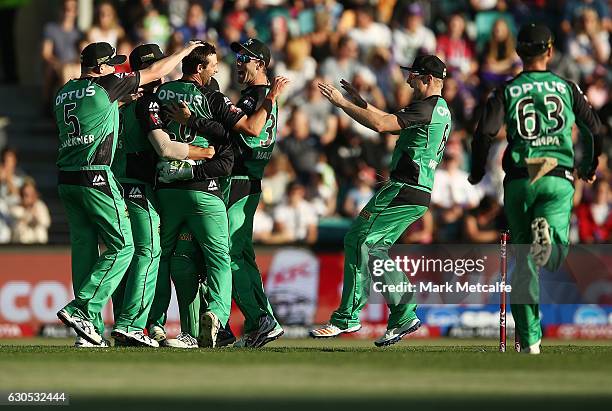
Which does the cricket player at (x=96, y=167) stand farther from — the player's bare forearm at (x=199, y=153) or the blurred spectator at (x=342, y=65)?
the blurred spectator at (x=342, y=65)

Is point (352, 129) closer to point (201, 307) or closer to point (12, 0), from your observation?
point (12, 0)

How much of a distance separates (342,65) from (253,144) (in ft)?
27.6

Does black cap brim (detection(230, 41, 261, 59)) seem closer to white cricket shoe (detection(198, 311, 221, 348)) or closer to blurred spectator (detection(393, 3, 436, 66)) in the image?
white cricket shoe (detection(198, 311, 221, 348))

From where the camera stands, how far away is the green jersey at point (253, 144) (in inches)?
515

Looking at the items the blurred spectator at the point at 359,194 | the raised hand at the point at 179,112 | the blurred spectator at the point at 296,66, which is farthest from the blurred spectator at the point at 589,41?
the raised hand at the point at 179,112

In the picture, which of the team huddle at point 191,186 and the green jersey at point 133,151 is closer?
the team huddle at point 191,186

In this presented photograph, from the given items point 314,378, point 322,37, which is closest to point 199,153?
point 314,378

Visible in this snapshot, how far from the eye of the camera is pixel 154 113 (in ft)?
41.7

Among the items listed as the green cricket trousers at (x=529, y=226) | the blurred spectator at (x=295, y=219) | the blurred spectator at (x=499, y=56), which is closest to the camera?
the green cricket trousers at (x=529, y=226)

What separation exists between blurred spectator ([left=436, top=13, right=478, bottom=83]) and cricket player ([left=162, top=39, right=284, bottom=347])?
9343mm

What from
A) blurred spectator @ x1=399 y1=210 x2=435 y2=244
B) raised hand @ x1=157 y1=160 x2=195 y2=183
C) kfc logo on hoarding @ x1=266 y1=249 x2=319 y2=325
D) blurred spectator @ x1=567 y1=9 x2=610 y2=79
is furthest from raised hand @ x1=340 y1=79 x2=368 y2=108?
blurred spectator @ x1=567 y1=9 x2=610 y2=79

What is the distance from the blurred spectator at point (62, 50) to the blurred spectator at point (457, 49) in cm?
542

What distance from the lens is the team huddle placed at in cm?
1259

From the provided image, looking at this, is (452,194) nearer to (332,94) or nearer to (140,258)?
(140,258)
